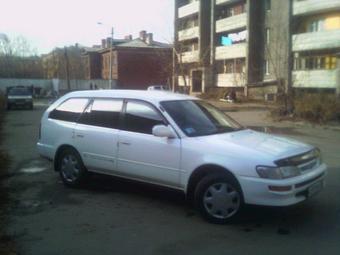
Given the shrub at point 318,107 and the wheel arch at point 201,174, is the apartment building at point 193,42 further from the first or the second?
the wheel arch at point 201,174

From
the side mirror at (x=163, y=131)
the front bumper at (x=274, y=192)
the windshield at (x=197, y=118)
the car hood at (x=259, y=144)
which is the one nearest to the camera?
the front bumper at (x=274, y=192)

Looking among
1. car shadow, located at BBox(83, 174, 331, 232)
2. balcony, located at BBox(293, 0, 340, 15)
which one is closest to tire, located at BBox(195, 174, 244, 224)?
car shadow, located at BBox(83, 174, 331, 232)

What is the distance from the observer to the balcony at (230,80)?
47.2 metres

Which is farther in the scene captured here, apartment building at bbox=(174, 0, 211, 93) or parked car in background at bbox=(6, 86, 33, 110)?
apartment building at bbox=(174, 0, 211, 93)

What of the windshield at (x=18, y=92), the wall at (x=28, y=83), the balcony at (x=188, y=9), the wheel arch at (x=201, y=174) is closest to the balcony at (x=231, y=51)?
the balcony at (x=188, y=9)

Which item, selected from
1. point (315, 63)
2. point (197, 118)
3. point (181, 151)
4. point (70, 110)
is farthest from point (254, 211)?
point (315, 63)

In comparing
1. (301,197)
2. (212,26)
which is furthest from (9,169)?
(212,26)

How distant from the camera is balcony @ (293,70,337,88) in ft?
114

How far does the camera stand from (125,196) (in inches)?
284

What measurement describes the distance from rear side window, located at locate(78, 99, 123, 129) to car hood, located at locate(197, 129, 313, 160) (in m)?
1.66

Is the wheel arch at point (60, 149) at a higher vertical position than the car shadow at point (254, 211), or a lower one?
higher

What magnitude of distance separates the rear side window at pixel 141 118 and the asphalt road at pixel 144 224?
1.11m

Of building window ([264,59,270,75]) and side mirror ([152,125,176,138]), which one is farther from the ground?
building window ([264,59,270,75])

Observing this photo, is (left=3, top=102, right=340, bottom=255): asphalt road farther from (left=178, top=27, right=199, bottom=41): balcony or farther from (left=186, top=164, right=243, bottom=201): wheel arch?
(left=178, top=27, right=199, bottom=41): balcony
